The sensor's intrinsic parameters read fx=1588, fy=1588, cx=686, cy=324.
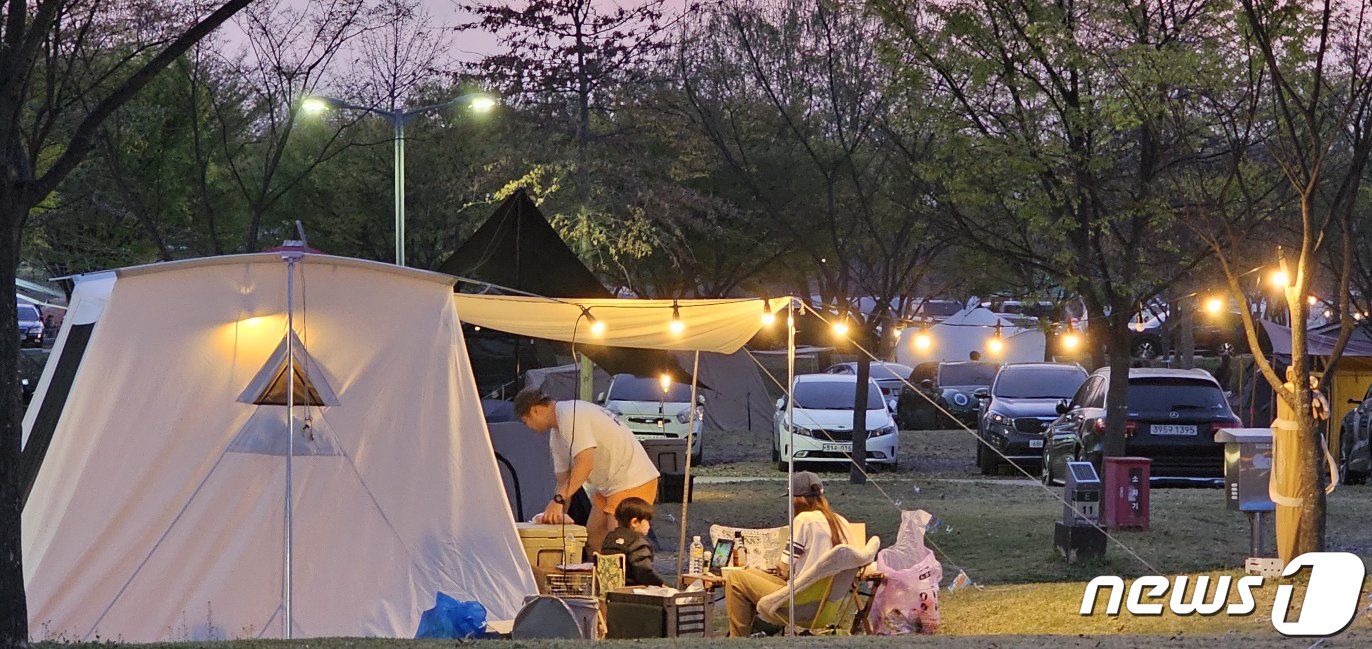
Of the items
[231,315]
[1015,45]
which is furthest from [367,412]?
[1015,45]

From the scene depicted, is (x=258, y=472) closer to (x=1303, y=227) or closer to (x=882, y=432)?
(x=1303, y=227)

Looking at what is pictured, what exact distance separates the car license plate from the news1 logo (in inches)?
298

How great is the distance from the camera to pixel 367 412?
9.73 m

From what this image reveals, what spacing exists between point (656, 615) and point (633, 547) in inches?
39.9

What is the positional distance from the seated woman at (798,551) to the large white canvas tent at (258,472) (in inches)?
51.4

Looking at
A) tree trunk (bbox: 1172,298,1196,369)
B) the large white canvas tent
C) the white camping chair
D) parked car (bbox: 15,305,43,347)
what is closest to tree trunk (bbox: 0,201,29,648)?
the large white canvas tent

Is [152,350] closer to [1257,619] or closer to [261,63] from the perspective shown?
[1257,619]

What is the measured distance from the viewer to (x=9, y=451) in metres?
6.81

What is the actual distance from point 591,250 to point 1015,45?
11.4 metres

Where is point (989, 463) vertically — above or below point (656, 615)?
below

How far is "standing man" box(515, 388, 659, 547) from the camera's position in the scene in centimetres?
1108

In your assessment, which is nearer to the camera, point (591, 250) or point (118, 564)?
point (118, 564)

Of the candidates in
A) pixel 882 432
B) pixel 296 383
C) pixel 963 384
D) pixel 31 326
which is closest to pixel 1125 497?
pixel 296 383

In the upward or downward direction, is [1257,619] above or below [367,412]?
below
